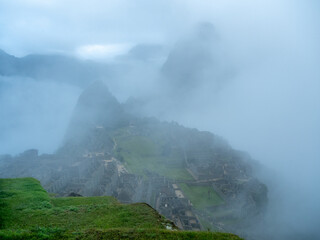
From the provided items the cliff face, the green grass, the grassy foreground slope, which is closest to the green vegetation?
the cliff face

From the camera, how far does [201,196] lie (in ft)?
103

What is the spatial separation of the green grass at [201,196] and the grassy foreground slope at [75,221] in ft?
66.9

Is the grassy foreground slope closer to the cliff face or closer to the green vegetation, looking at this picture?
the cliff face

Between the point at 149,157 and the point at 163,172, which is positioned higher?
the point at 149,157

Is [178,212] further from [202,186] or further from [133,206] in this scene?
[133,206]

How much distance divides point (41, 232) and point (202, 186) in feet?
100

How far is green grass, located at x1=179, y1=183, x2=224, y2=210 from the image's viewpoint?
94.8 ft

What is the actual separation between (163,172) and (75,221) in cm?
3080

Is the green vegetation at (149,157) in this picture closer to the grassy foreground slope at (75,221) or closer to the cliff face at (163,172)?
the cliff face at (163,172)

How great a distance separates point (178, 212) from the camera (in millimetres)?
25125

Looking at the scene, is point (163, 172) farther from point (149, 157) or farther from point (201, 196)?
point (201, 196)

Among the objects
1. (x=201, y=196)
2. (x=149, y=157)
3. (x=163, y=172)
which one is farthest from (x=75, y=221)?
(x=149, y=157)

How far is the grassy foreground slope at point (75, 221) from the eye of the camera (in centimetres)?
697

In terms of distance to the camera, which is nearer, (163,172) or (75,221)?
(75,221)
